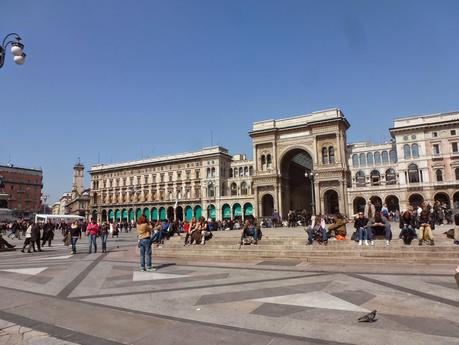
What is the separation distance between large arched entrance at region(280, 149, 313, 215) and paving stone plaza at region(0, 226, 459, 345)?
1991 inches

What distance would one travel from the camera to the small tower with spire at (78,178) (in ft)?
391

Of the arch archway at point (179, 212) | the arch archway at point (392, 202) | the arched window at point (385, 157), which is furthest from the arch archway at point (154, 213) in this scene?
the arched window at point (385, 157)

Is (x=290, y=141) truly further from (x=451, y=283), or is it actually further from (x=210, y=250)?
(x=451, y=283)

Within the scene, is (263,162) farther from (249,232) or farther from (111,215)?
(111,215)

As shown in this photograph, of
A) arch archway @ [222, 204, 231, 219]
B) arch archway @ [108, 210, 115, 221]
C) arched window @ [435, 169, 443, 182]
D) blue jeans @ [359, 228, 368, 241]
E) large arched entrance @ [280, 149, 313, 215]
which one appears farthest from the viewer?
arch archway @ [108, 210, 115, 221]

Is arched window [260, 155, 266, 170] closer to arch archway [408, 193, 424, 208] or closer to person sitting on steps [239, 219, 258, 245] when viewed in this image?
arch archway [408, 193, 424, 208]

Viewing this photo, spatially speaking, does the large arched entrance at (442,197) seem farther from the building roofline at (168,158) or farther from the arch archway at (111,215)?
the arch archway at (111,215)

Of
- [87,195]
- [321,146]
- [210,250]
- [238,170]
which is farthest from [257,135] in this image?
[87,195]

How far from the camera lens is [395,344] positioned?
4.03 metres

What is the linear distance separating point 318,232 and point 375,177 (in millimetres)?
50816

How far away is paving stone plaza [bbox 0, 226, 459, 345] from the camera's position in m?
4.46

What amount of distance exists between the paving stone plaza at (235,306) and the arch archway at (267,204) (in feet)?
167

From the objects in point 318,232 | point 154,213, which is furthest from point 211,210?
point 318,232

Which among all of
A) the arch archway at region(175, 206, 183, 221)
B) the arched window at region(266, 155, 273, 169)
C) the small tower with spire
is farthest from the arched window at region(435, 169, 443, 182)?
the small tower with spire
